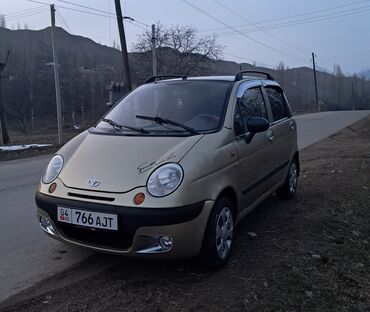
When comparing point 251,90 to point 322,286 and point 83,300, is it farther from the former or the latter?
point 83,300

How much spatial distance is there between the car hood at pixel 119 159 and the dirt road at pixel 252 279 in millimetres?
818

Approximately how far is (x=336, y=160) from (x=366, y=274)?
661cm

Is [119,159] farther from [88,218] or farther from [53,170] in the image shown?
[53,170]

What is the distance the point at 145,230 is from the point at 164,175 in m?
0.45

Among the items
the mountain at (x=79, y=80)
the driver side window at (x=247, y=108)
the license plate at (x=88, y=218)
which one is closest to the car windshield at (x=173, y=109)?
the driver side window at (x=247, y=108)

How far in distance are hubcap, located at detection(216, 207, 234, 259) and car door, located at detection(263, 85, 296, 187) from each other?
154 cm

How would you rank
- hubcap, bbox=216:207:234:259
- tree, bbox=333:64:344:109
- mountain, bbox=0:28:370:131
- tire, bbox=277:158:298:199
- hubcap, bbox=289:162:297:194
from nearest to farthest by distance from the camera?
hubcap, bbox=216:207:234:259 < tire, bbox=277:158:298:199 < hubcap, bbox=289:162:297:194 < mountain, bbox=0:28:370:131 < tree, bbox=333:64:344:109

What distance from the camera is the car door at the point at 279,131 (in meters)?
5.54

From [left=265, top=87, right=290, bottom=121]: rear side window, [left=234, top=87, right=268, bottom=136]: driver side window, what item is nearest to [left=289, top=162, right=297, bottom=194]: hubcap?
[left=265, top=87, right=290, bottom=121]: rear side window

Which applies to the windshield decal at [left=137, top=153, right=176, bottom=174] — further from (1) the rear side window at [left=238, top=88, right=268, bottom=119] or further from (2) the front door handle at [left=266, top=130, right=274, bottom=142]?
(2) the front door handle at [left=266, top=130, right=274, bottom=142]

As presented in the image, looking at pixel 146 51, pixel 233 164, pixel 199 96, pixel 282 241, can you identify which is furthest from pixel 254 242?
pixel 146 51

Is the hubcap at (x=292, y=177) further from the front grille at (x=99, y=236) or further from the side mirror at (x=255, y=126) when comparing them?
the front grille at (x=99, y=236)

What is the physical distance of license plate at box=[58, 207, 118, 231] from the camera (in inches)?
136

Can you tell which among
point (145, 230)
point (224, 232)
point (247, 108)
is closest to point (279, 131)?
point (247, 108)
